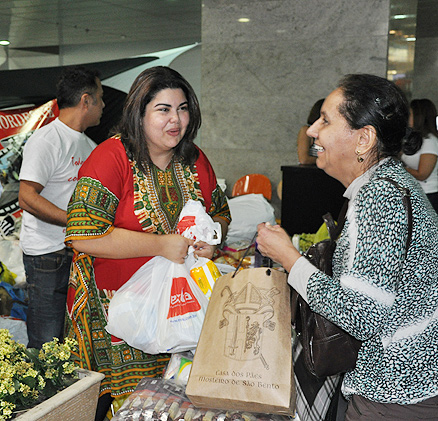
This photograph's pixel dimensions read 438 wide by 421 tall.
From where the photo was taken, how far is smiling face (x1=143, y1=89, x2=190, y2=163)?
2.06 meters

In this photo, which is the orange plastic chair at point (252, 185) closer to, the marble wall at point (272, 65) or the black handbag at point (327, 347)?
the marble wall at point (272, 65)

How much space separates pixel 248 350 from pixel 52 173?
190 cm

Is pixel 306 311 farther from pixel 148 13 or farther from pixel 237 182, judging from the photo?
pixel 148 13

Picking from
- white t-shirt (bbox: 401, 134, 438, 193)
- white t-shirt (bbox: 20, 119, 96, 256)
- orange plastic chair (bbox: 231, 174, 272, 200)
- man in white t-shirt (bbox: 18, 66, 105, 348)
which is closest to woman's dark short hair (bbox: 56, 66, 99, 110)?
man in white t-shirt (bbox: 18, 66, 105, 348)

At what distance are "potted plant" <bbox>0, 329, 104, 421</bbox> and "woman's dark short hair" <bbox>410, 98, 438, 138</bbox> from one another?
14.6ft

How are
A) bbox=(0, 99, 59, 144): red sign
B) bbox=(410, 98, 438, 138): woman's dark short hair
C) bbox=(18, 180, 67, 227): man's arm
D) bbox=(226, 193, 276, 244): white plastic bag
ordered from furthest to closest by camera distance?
bbox=(410, 98, 438, 138): woman's dark short hair → bbox=(0, 99, 59, 144): red sign → bbox=(226, 193, 276, 244): white plastic bag → bbox=(18, 180, 67, 227): man's arm

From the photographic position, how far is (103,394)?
2.22m

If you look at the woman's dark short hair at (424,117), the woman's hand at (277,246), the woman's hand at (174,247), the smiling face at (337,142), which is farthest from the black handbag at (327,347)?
the woman's dark short hair at (424,117)

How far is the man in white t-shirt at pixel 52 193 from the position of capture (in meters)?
2.93

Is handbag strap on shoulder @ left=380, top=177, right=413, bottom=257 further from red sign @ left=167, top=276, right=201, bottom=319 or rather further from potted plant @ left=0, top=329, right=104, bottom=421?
potted plant @ left=0, top=329, right=104, bottom=421

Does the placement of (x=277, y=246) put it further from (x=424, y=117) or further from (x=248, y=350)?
(x=424, y=117)

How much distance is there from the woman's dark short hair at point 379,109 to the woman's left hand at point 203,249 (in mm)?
775

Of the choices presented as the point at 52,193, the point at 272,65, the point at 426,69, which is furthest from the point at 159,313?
the point at 426,69

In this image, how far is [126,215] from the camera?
205 cm
